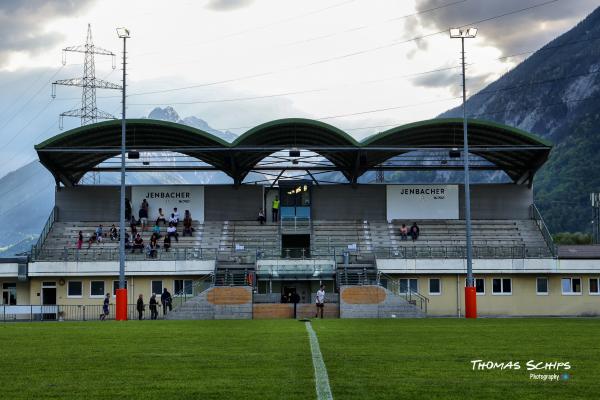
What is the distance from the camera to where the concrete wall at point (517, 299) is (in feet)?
176

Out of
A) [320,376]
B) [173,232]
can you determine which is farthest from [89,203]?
[320,376]

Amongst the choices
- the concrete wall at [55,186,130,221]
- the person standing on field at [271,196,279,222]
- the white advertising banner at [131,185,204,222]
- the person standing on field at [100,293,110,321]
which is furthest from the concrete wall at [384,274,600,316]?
the concrete wall at [55,186,130,221]

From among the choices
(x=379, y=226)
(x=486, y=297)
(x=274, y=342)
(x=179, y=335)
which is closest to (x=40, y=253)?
(x=379, y=226)

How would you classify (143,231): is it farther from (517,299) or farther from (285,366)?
(285,366)

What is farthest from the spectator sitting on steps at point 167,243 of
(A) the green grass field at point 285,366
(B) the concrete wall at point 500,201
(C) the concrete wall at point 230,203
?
(A) the green grass field at point 285,366

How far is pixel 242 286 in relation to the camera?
47.9 meters

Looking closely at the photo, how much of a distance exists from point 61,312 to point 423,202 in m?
25.8

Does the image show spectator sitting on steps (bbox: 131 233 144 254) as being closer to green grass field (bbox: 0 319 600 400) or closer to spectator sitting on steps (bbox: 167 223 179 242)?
spectator sitting on steps (bbox: 167 223 179 242)

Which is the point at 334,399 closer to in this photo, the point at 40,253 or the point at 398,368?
the point at 398,368

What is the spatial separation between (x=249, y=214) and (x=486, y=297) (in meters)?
17.9

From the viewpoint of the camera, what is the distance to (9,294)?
54.5m

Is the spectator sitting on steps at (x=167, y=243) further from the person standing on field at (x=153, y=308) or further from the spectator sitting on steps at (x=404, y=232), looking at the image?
the spectator sitting on steps at (x=404, y=232)

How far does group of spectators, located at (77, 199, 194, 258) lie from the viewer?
5472cm

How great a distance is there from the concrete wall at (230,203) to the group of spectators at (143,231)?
172 centimetres
